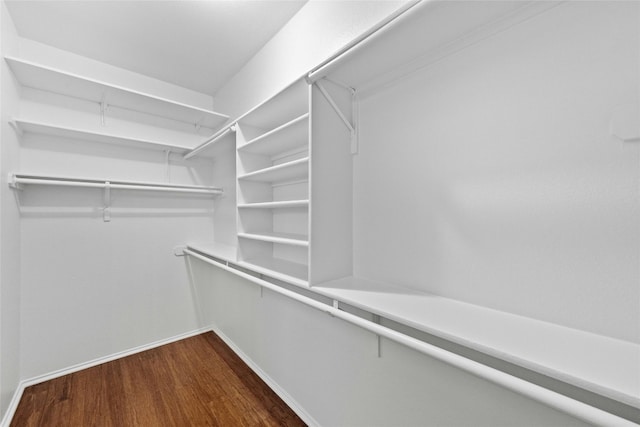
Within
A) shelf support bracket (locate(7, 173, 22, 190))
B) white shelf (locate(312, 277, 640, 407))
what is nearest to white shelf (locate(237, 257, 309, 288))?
white shelf (locate(312, 277, 640, 407))

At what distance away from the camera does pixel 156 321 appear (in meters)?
2.34

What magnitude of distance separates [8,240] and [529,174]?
105 inches

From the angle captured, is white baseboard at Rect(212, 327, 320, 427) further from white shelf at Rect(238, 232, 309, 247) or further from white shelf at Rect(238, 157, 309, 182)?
white shelf at Rect(238, 157, 309, 182)

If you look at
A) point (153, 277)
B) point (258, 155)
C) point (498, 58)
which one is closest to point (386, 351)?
point (498, 58)

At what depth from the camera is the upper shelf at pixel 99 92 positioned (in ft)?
5.30

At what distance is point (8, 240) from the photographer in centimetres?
151

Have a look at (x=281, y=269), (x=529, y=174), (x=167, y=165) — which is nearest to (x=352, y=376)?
(x=281, y=269)

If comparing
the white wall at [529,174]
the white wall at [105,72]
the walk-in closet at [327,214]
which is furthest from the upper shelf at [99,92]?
the white wall at [529,174]

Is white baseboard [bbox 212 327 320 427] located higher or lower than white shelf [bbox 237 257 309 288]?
lower

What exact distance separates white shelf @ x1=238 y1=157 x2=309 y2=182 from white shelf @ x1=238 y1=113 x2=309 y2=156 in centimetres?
18

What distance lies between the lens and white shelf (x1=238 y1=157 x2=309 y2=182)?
4.04 ft

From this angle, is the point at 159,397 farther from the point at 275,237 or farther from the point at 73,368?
the point at 275,237

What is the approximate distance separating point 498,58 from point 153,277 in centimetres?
287

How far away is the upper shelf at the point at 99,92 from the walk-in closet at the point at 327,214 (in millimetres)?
20
